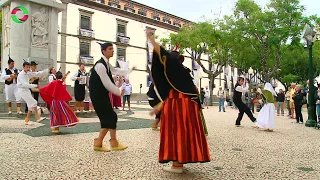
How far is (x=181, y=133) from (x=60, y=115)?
3917mm

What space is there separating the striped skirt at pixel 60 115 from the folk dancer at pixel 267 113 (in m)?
5.38

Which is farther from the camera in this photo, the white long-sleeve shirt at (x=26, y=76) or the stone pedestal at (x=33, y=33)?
the stone pedestal at (x=33, y=33)

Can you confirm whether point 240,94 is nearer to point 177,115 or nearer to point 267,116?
point 267,116

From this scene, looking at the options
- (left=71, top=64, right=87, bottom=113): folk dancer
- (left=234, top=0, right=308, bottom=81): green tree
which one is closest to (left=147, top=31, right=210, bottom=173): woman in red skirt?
(left=71, top=64, right=87, bottom=113): folk dancer

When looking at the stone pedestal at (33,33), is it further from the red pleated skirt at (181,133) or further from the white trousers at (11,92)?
the red pleated skirt at (181,133)

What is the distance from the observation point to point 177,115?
358 centimetres

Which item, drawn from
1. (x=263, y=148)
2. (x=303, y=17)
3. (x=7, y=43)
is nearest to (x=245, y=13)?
(x=303, y=17)

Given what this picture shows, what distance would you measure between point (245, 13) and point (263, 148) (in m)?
19.7

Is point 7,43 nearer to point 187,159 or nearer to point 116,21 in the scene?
point 187,159

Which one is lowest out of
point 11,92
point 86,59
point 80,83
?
point 11,92

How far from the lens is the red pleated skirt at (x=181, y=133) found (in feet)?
11.3

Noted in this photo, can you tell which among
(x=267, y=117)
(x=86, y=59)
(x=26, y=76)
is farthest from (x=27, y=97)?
(x=86, y=59)

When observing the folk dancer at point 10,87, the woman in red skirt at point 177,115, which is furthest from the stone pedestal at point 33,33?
the woman in red skirt at point 177,115

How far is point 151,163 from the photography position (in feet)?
13.4
